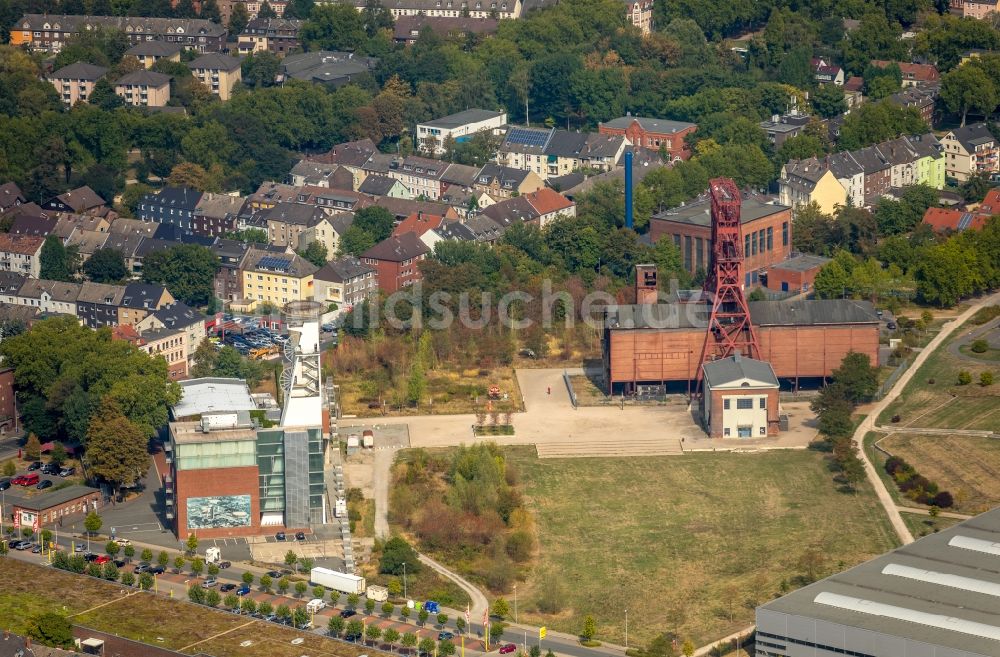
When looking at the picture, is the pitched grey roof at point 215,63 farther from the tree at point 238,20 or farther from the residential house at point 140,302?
the residential house at point 140,302

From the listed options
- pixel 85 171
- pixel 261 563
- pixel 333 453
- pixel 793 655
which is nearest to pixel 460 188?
pixel 85 171

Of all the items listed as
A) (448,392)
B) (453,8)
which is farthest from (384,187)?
(453,8)

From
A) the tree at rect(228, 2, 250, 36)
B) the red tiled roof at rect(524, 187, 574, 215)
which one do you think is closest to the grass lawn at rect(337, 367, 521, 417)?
the red tiled roof at rect(524, 187, 574, 215)

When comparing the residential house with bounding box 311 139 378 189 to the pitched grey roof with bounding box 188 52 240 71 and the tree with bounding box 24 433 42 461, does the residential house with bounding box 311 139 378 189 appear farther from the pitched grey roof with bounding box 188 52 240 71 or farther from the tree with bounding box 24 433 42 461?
the tree with bounding box 24 433 42 461

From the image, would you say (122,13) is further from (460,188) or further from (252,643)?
(252,643)

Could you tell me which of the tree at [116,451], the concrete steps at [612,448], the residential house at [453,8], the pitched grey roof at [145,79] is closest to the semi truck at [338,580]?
the tree at [116,451]
